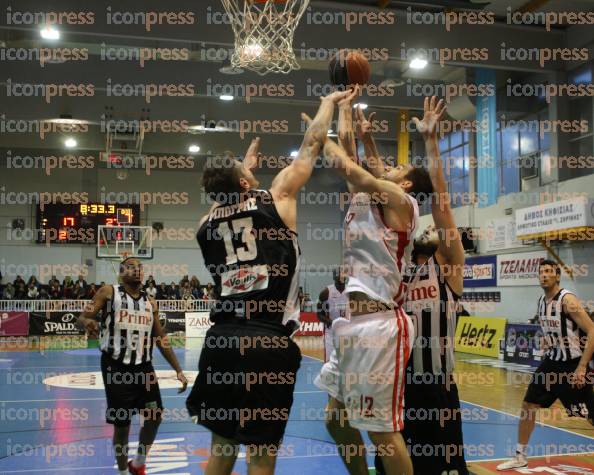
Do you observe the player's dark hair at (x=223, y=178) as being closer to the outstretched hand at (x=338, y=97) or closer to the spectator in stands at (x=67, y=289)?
the outstretched hand at (x=338, y=97)

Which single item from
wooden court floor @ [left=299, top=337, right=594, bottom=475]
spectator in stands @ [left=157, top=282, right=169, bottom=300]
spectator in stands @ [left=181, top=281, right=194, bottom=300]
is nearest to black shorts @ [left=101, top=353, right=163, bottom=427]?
wooden court floor @ [left=299, top=337, right=594, bottom=475]

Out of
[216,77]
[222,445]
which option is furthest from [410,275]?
[216,77]

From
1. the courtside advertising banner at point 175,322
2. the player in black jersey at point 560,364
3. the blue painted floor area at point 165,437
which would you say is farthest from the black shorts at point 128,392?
the courtside advertising banner at point 175,322

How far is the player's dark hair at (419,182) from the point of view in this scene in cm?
373

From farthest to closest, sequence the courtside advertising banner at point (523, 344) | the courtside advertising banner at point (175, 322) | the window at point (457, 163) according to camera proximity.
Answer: the window at point (457, 163), the courtside advertising banner at point (175, 322), the courtside advertising banner at point (523, 344)

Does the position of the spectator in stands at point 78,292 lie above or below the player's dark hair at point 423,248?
below

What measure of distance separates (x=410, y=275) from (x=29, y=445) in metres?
4.80

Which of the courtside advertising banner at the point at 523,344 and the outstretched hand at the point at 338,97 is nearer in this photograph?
the outstretched hand at the point at 338,97

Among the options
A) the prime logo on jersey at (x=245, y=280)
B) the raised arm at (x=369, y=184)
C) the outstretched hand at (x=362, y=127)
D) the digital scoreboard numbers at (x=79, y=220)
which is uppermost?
the digital scoreboard numbers at (x=79, y=220)

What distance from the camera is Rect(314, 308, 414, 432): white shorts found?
10.8ft

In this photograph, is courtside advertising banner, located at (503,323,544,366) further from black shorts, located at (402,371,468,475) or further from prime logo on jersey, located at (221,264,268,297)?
prime logo on jersey, located at (221,264,268,297)

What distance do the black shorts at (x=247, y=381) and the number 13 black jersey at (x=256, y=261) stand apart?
4.0 inches

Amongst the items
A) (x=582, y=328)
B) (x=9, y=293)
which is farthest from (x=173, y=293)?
(x=582, y=328)

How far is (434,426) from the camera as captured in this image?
3635 mm
